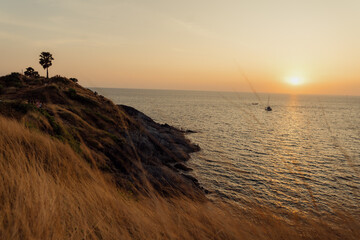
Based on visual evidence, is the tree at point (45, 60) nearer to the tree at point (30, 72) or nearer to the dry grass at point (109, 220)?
the tree at point (30, 72)

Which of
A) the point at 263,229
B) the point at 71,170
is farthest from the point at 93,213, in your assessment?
the point at 263,229

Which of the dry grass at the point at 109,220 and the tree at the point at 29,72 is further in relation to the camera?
the tree at the point at 29,72

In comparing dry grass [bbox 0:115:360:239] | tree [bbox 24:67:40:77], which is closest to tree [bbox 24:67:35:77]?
tree [bbox 24:67:40:77]

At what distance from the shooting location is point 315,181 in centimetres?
2311

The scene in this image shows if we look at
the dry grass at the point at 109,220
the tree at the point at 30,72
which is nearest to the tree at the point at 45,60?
the tree at the point at 30,72

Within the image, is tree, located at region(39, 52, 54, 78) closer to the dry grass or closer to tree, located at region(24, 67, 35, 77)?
tree, located at region(24, 67, 35, 77)

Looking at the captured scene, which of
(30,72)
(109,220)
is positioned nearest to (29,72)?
(30,72)

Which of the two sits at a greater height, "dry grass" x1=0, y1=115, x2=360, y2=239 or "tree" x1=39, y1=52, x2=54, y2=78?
"tree" x1=39, y1=52, x2=54, y2=78

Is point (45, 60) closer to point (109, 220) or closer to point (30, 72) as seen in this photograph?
point (30, 72)

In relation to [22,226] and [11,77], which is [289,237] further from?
[11,77]

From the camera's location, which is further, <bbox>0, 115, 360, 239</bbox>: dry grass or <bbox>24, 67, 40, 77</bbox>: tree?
<bbox>24, 67, 40, 77</bbox>: tree

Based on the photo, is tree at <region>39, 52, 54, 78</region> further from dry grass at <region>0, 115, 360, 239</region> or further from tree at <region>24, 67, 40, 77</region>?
dry grass at <region>0, 115, 360, 239</region>

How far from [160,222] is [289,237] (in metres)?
1.23

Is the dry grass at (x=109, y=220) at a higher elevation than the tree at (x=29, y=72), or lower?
lower
